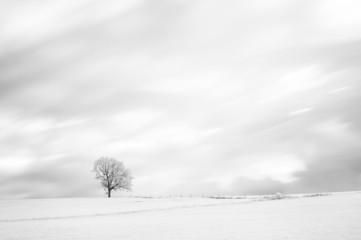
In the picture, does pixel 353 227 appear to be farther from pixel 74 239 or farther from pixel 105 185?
pixel 105 185

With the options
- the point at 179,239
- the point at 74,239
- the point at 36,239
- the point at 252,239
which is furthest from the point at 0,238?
the point at 252,239

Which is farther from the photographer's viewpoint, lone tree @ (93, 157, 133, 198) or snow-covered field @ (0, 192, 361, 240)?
lone tree @ (93, 157, 133, 198)

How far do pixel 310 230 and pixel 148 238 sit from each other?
656 cm

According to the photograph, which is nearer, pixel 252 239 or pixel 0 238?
pixel 252 239

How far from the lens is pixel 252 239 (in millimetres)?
13219

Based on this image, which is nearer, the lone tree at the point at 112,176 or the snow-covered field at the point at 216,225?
the snow-covered field at the point at 216,225

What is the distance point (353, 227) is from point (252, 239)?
14.8ft

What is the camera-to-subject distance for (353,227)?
14.7 metres

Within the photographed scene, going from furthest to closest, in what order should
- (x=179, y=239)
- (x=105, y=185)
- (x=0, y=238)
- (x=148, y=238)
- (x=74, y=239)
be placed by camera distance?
(x=105, y=185) < (x=0, y=238) < (x=74, y=239) < (x=148, y=238) < (x=179, y=239)

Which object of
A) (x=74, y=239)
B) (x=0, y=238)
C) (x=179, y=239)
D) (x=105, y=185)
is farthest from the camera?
(x=105, y=185)

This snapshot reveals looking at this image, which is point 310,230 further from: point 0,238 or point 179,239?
point 0,238

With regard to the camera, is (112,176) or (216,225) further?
(112,176)

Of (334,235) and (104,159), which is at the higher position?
(104,159)

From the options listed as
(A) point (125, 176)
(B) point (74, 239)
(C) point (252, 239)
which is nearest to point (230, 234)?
(C) point (252, 239)
